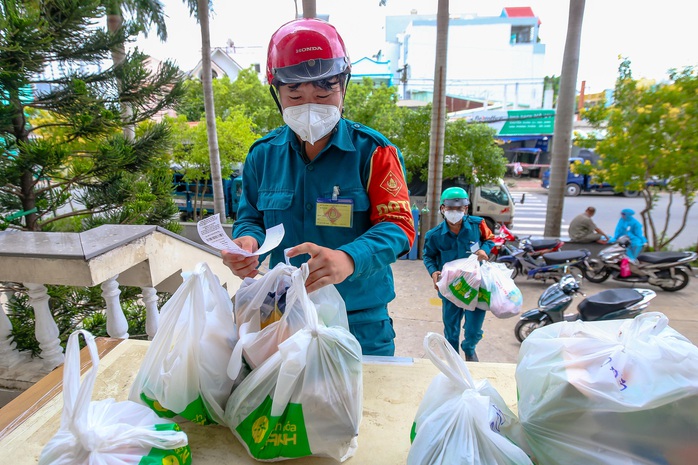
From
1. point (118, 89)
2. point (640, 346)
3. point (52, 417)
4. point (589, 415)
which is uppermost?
point (118, 89)

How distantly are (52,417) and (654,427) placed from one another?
1544mm

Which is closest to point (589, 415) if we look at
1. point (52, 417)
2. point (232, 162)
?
point (52, 417)

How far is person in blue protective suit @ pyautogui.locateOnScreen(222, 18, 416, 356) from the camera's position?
1300mm

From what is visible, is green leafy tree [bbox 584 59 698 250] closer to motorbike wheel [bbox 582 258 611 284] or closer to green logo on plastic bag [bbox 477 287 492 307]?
motorbike wheel [bbox 582 258 611 284]

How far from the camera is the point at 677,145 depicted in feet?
23.3

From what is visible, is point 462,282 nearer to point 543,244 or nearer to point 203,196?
point 543,244

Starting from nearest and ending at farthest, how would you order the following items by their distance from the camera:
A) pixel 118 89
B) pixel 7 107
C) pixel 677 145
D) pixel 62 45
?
1. pixel 7 107
2. pixel 62 45
3. pixel 118 89
4. pixel 677 145

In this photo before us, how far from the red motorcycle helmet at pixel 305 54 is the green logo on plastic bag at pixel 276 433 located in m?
1.00

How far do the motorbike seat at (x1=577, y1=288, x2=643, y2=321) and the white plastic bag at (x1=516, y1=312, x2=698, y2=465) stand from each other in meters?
3.38

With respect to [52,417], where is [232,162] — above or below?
above

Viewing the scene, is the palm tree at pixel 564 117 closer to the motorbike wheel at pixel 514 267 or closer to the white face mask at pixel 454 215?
the motorbike wheel at pixel 514 267

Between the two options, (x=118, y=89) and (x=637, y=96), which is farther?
(x=637, y=96)

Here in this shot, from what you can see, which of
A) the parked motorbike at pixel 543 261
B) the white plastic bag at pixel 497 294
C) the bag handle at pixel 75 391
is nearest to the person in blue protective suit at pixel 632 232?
the parked motorbike at pixel 543 261

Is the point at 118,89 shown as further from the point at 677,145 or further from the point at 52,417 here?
the point at 677,145
